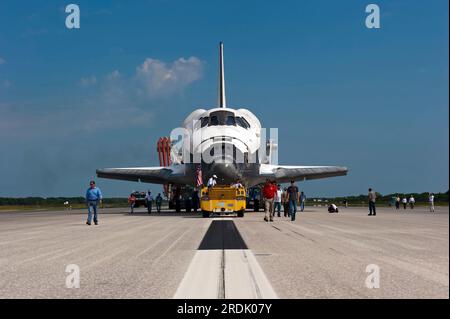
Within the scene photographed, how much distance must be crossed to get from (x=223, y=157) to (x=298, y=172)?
344 inches

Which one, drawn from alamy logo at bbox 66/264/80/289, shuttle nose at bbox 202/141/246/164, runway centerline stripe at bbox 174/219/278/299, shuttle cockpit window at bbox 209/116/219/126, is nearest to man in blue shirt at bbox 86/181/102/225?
shuttle nose at bbox 202/141/246/164

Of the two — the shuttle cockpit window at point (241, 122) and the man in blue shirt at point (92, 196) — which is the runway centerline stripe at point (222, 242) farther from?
the shuttle cockpit window at point (241, 122)

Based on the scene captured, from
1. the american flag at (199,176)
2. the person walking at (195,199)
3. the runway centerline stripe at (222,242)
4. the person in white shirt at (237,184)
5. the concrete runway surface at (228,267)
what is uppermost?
the american flag at (199,176)

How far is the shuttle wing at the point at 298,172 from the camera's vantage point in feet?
99.3

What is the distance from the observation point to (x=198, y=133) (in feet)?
87.9

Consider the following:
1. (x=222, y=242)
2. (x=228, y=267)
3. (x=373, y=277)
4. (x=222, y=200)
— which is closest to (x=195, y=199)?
(x=222, y=200)

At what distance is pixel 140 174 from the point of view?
1286 inches

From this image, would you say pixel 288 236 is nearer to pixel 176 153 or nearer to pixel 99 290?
pixel 99 290

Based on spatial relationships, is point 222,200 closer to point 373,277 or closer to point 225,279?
point 225,279

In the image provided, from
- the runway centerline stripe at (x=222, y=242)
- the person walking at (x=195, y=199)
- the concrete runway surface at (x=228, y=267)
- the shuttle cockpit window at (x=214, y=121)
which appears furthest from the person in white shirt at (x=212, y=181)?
the concrete runway surface at (x=228, y=267)

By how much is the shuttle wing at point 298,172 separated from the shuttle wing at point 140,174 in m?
5.13

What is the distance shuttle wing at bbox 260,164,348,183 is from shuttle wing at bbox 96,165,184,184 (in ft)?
16.8

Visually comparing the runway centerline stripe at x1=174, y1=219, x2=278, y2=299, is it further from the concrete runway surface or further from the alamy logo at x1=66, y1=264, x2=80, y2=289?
the alamy logo at x1=66, y1=264, x2=80, y2=289
